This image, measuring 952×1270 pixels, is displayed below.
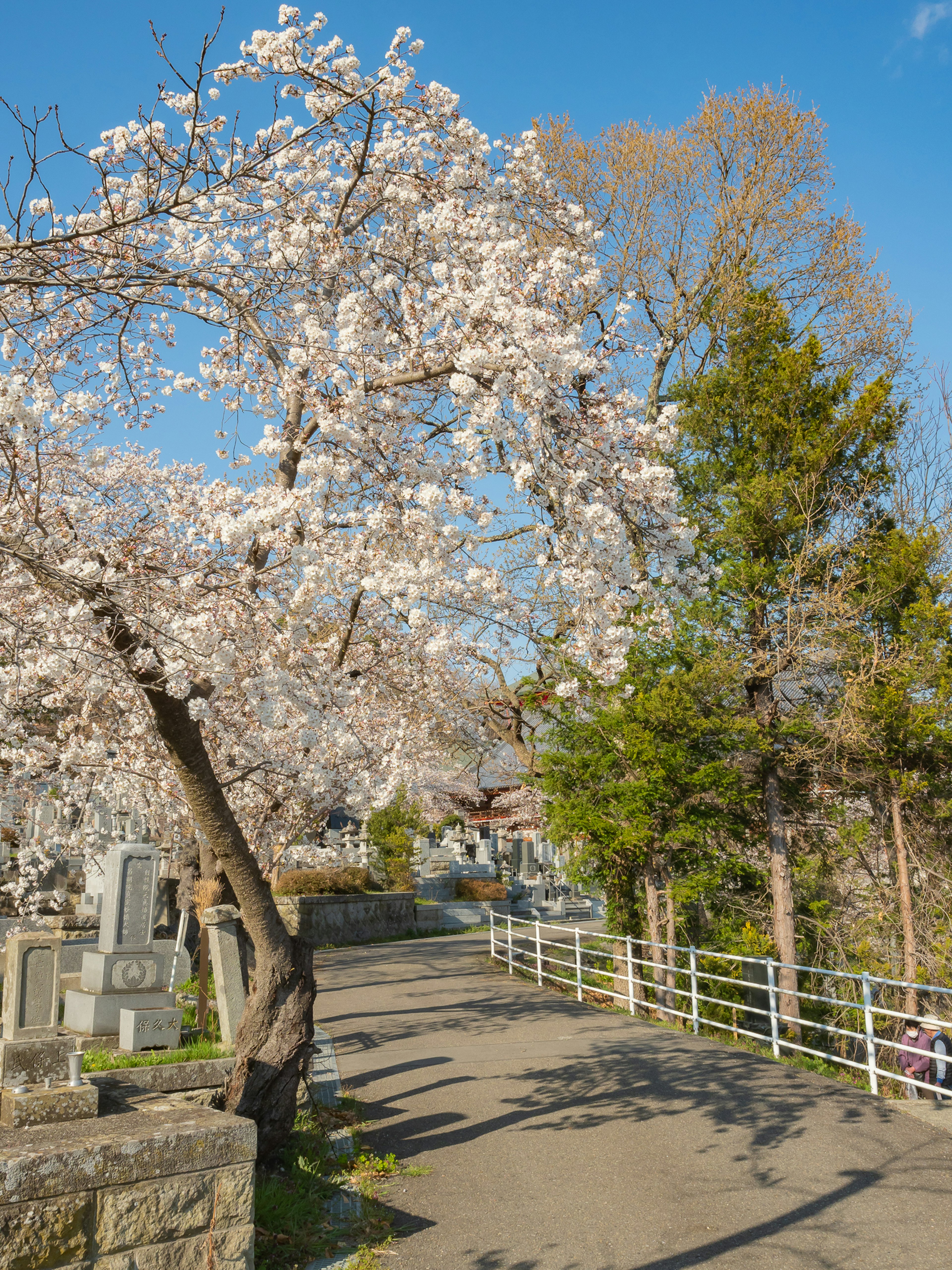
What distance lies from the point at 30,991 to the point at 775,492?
40.4 ft

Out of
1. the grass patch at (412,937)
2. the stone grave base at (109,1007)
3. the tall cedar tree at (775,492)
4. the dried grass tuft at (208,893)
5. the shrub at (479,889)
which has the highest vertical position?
the tall cedar tree at (775,492)

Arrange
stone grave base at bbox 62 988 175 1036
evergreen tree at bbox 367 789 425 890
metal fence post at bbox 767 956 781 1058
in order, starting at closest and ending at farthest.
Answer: stone grave base at bbox 62 988 175 1036
metal fence post at bbox 767 956 781 1058
evergreen tree at bbox 367 789 425 890

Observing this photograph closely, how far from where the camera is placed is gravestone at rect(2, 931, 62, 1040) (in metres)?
5.27

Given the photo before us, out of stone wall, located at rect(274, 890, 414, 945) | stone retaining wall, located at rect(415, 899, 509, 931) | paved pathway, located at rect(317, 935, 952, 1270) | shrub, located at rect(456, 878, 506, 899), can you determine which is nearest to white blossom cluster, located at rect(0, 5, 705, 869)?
paved pathway, located at rect(317, 935, 952, 1270)

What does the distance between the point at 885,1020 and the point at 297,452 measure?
1126 centimetres

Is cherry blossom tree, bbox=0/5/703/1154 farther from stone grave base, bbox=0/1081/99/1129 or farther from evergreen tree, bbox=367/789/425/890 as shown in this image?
evergreen tree, bbox=367/789/425/890

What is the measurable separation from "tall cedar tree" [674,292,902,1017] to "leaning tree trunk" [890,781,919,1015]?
1.55 metres

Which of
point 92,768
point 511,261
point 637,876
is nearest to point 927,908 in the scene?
point 637,876

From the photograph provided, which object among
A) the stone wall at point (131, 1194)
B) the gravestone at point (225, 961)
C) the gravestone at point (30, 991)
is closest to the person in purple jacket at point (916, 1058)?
the gravestone at point (225, 961)

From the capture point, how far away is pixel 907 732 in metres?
12.9

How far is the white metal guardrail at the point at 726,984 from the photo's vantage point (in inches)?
328

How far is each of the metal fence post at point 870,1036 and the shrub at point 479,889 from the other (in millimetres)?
20839

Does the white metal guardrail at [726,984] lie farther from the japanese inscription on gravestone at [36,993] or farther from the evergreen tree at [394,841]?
the evergreen tree at [394,841]

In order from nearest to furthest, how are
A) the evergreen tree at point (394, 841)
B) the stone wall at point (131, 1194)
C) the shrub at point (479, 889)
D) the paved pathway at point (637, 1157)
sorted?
the stone wall at point (131, 1194) → the paved pathway at point (637, 1157) → the evergreen tree at point (394, 841) → the shrub at point (479, 889)
